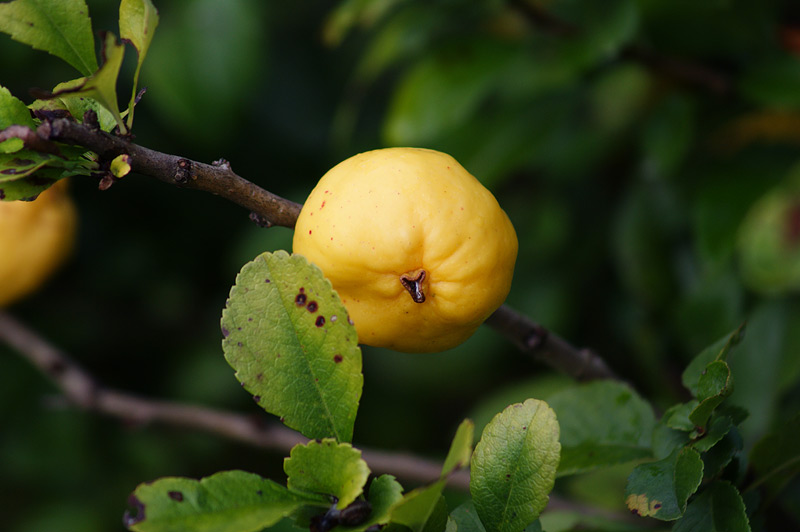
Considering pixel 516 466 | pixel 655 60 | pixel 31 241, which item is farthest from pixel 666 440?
pixel 31 241

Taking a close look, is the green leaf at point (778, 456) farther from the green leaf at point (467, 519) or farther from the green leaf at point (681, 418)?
the green leaf at point (467, 519)

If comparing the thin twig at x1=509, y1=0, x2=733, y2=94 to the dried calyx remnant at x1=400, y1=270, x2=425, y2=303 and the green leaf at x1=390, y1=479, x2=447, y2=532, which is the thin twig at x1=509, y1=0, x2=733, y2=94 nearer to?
the dried calyx remnant at x1=400, y1=270, x2=425, y2=303

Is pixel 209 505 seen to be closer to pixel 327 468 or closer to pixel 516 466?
pixel 327 468

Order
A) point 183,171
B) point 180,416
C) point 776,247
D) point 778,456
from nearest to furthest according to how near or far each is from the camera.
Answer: point 183,171, point 778,456, point 776,247, point 180,416

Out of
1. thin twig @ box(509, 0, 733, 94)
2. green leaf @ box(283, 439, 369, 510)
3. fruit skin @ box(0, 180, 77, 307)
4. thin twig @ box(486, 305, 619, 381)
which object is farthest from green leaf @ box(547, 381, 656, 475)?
fruit skin @ box(0, 180, 77, 307)

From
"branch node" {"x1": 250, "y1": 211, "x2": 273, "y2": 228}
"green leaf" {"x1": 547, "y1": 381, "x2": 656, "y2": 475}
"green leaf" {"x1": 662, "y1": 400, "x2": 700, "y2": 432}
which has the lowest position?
"green leaf" {"x1": 547, "y1": 381, "x2": 656, "y2": 475}

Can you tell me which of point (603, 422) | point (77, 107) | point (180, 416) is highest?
point (77, 107)

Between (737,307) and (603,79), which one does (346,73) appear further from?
(737,307)
